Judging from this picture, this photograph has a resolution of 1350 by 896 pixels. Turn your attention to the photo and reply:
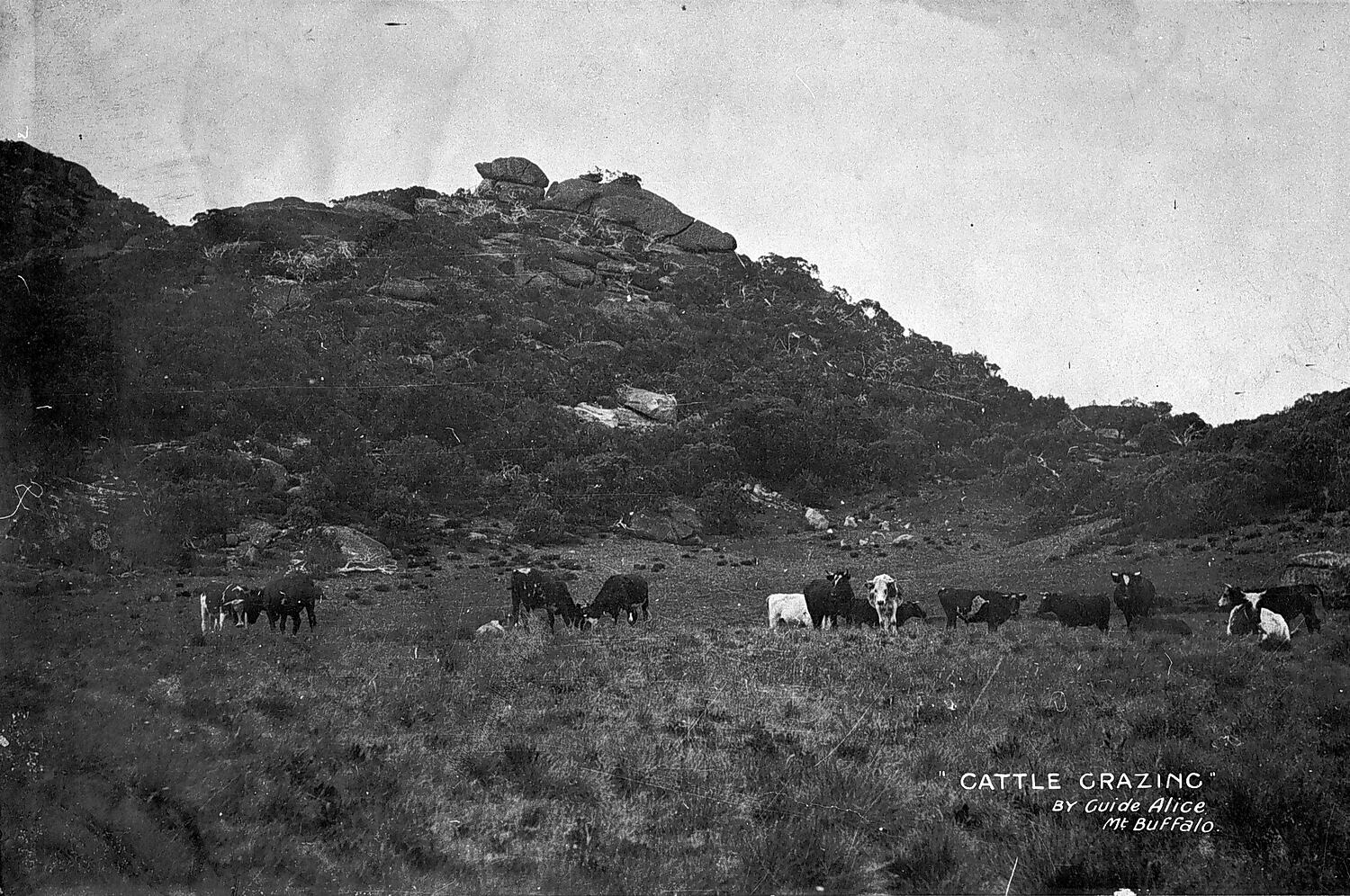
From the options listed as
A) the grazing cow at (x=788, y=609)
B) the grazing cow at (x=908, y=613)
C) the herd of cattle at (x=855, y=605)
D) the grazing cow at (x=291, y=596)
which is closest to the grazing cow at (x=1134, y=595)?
the herd of cattle at (x=855, y=605)

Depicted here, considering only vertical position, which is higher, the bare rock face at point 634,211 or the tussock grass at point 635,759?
the bare rock face at point 634,211

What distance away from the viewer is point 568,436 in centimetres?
990

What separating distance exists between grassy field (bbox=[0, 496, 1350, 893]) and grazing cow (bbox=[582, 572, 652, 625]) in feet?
2.40

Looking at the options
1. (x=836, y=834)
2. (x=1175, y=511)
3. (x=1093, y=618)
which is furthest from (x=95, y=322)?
(x=1175, y=511)

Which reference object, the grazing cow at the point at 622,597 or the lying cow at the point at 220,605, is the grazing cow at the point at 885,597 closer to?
the grazing cow at the point at 622,597

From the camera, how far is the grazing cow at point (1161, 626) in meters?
8.36

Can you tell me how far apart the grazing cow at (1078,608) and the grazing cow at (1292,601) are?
5.40 ft

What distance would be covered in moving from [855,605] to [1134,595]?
3356mm

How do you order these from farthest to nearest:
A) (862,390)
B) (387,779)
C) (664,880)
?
(862,390) → (387,779) → (664,880)

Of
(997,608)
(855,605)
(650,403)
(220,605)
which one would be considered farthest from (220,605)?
(997,608)

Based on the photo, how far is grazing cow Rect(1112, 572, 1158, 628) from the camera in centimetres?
886

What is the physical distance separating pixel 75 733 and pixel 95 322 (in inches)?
180

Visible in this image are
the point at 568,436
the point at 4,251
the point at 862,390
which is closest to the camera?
the point at 4,251

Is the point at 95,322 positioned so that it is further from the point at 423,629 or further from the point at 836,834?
the point at 836,834
